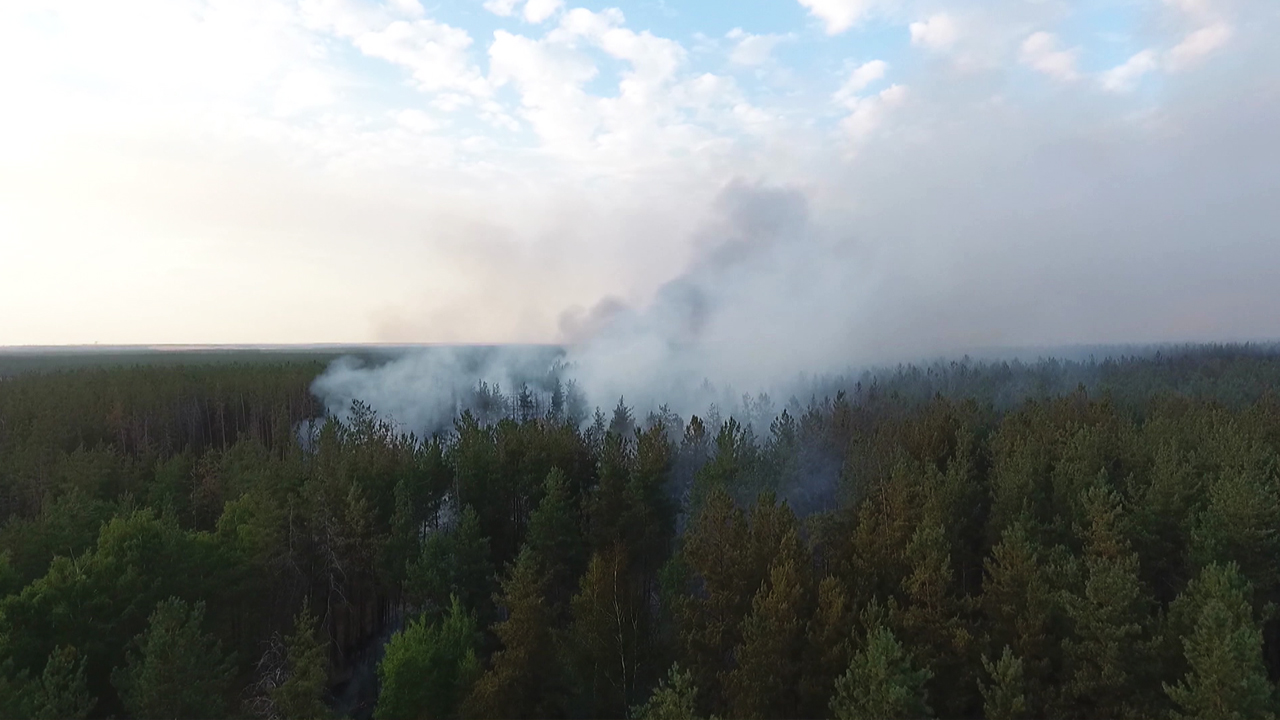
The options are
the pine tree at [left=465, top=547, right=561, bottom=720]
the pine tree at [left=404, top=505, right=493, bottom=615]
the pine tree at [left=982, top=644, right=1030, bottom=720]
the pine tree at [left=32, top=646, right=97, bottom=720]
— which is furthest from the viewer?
the pine tree at [left=404, top=505, right=493, bottom=615]

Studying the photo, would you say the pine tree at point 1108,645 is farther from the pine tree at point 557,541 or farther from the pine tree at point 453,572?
the pine tree at point 453,572

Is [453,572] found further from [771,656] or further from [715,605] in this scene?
[771,656]

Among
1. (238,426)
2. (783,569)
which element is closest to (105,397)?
(238,426)

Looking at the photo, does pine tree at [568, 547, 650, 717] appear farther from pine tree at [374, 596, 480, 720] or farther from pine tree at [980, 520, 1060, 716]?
pine tree at [980, 520, 1060, 716]

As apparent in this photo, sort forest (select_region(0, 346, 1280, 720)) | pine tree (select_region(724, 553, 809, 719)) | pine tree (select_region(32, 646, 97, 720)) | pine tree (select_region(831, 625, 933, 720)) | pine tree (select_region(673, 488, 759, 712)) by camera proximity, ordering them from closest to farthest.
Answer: pine tree (select_region(831, 625, 933, 720))
pine tree (select_region(32, 646, 97, 720))
forest (select_region(0, 346, 1280, 720))
pine tree (select_region(724, 553, 809, 719))
pine tree (select_region(673, 488, 759, 712))

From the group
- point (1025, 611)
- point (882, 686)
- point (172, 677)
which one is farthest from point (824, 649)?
point (172, 677)

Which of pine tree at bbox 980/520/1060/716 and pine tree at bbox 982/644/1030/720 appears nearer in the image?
pine tree at bbox 982/644/1030/720

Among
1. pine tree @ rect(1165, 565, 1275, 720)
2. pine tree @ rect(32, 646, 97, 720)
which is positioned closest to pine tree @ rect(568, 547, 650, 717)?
pine tree @ rect(32, 646, 97, 720)
